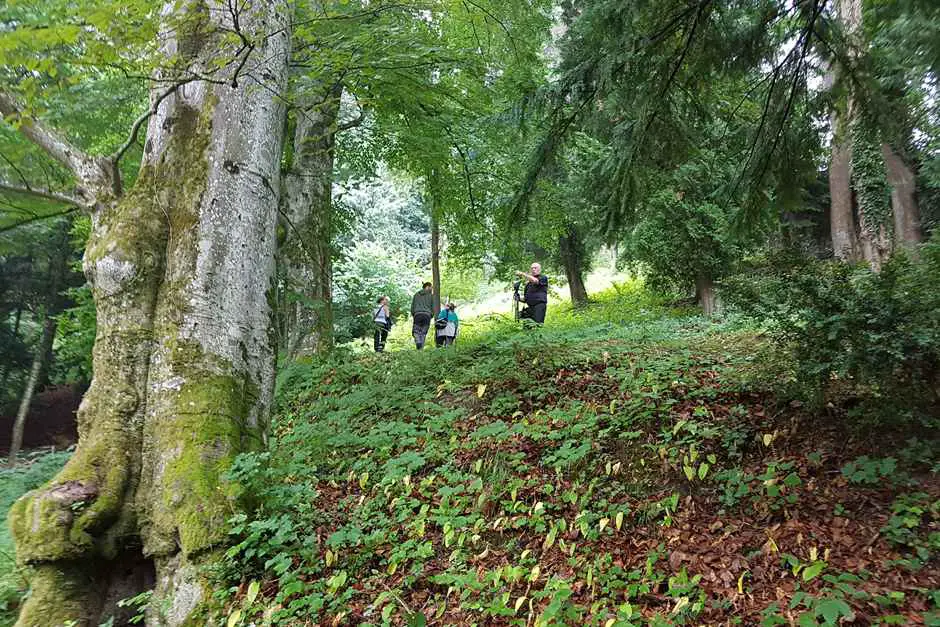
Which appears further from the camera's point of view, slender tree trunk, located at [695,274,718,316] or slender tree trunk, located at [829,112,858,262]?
slender tree trunk, located at [695,274,718,316]

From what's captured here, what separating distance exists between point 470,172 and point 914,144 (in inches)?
246

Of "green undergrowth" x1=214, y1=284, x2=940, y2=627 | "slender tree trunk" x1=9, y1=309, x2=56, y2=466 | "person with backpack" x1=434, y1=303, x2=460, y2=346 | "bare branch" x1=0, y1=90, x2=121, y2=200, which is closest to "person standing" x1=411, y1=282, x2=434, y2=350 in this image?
"person with backpack" x1=434, y1=303, x2=460, y2=346

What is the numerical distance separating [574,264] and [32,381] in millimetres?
14162

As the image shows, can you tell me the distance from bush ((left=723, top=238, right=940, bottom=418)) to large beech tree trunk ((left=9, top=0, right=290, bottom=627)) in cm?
376

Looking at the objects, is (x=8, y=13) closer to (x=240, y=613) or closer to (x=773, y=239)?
(x=240, y=613)

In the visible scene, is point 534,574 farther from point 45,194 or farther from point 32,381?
point 32,381

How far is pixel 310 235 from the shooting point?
8.05m

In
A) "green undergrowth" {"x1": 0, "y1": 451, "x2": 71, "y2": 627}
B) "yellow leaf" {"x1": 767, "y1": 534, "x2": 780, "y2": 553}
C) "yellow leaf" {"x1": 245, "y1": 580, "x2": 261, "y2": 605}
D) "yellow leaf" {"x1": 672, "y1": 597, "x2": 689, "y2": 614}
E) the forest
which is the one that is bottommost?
"green undergrowth" {"x1": 0, "y1": 451, "x2": 71, "y2": 627}

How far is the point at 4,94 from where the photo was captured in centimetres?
342

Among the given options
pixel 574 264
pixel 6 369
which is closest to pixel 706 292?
pixel 574 264

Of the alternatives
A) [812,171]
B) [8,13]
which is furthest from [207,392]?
[812,171]

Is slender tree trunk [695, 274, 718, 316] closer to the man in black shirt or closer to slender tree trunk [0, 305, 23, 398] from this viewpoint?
the man in black shirt

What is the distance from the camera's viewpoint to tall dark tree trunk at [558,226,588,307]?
1609cm

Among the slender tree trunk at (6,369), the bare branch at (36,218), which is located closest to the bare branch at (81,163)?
the bare branch at (36,218)
